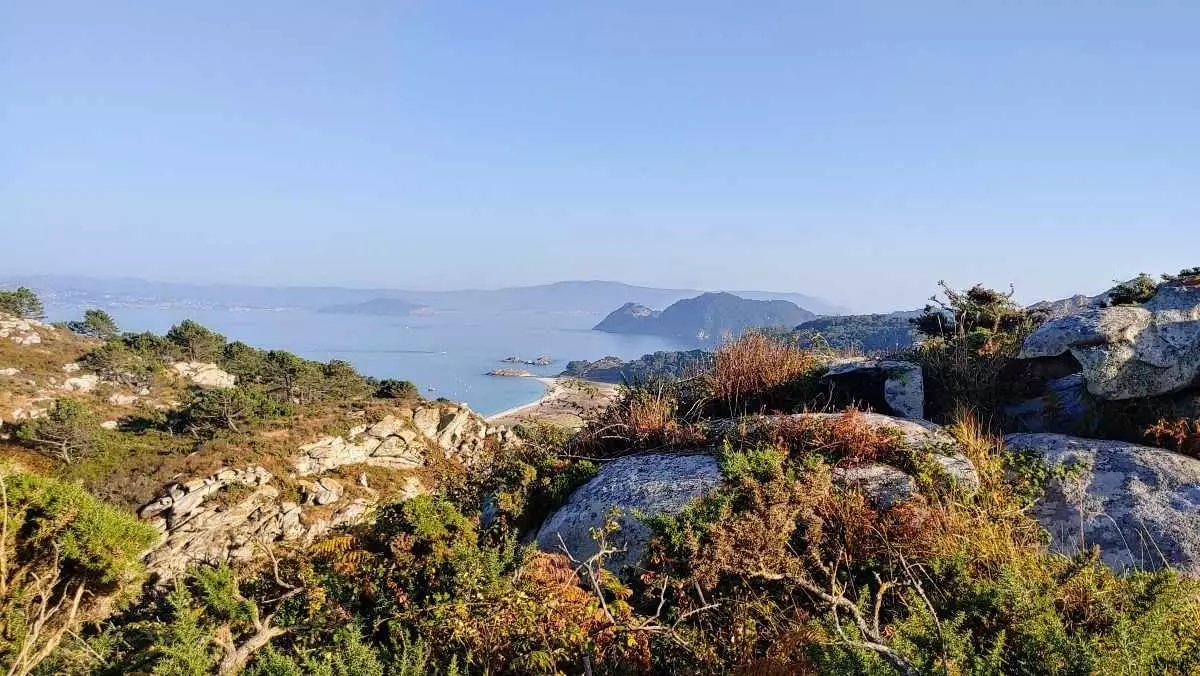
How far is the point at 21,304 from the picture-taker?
55906mm

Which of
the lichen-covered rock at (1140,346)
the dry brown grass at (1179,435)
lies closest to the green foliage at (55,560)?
the dry brown grass at (1179,435)

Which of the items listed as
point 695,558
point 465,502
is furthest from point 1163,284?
point 465,502

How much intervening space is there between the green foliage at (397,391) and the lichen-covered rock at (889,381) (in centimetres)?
4539

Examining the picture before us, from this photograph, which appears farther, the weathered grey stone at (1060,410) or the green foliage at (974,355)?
the green foliage at (974,355)

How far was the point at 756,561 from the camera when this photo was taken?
12.9 ft

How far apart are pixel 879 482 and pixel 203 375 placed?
5816cm

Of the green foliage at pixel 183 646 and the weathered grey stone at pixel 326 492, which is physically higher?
the green foliage at pixel 183 646

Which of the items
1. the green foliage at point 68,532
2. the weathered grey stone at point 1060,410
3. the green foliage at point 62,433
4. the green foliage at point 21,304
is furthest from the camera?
the green foliage at point 21,304

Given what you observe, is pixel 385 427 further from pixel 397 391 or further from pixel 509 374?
pixel 509 374

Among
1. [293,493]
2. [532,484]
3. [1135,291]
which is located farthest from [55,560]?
[293,493]

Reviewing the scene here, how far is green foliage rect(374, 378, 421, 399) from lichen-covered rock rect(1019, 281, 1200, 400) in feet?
156

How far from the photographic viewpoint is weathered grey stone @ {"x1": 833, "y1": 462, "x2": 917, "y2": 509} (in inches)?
187

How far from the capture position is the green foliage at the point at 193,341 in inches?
2055

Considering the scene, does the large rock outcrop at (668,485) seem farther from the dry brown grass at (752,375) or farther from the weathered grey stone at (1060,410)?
the weathered grey stone at (1060,410)
